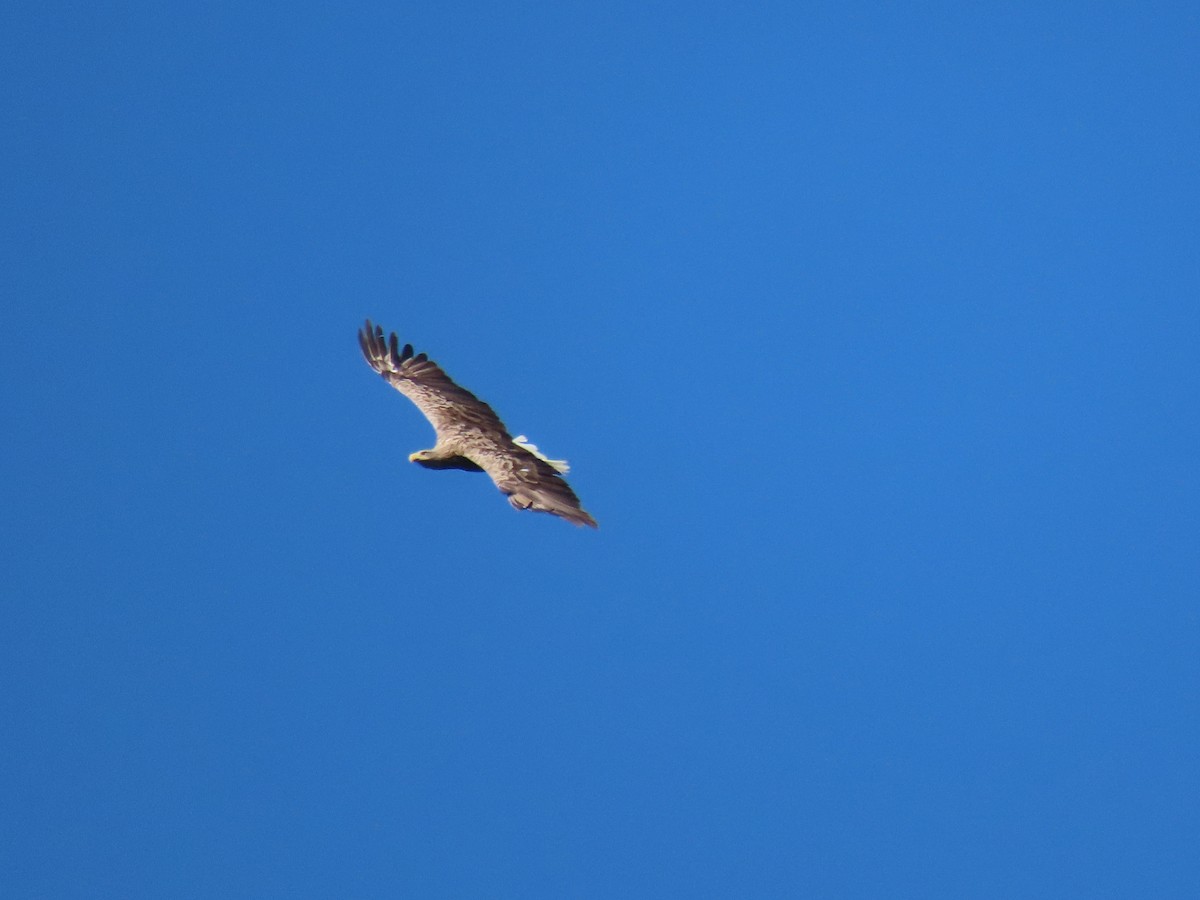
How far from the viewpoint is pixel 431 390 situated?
123ft

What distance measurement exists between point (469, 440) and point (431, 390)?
341 cm

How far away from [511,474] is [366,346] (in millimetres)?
8453

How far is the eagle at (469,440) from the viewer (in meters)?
31.0

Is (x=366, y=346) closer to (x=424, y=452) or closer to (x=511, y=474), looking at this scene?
(x=424, y=452)

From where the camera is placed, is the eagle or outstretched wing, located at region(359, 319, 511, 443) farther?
outstretched wing, located at region(359, 319, 511, 443)

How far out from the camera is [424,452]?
35094 mm

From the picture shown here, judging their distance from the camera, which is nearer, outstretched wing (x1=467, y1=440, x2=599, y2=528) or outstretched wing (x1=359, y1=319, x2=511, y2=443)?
outstretched wing (x1=467, y1=440, x2=599, y2=528)

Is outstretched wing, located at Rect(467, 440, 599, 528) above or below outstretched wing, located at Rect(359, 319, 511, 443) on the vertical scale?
below

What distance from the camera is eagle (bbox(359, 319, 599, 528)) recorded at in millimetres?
31031

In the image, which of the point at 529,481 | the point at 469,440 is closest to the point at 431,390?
the point at 469,440

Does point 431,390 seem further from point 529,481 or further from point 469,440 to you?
point 529,481

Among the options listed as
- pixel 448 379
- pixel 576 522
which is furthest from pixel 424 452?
pixel 576 522

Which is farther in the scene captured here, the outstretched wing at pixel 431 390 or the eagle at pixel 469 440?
the outstretched wing at pixel 431 390

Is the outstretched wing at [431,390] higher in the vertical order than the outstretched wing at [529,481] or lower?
higher
